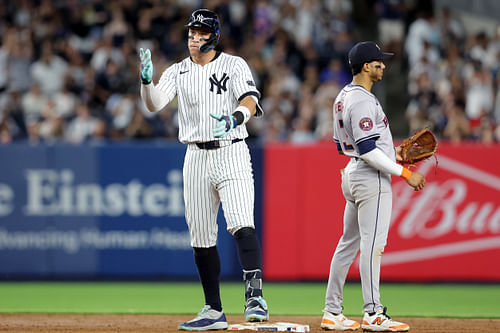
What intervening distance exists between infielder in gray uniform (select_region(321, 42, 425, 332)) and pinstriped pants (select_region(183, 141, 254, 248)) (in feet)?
2.63

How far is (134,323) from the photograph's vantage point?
23.0 ft

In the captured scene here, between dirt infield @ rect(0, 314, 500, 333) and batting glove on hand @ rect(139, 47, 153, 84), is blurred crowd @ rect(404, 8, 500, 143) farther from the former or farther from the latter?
batting glove on hand @ rect(139, 47, 153, 84)

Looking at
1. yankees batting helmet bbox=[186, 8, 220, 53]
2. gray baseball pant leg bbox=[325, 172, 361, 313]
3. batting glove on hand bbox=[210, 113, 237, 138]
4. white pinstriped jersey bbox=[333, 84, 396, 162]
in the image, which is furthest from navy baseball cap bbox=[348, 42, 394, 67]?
batting glove on hand bbox=[210, 113, 237, 138]

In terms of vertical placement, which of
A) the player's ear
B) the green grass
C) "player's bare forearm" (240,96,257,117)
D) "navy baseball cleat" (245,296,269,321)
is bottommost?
the green grass

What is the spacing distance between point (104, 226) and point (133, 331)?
4590 millimetres

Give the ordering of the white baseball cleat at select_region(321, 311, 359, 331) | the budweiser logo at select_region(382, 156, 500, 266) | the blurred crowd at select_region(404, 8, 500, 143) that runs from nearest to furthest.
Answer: the white baseball cleat at select_region(321, 311, 359, 331)
the budweiser logo at select_region(382, 156, 500, 266)
the blurred crowd at select_region(404, 8, 500, 143)

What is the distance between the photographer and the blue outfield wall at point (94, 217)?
10.8m

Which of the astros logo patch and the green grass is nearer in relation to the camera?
the astros logo patch

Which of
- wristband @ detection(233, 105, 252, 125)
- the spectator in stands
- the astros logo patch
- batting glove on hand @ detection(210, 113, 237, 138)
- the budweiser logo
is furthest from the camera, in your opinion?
the spectator in stands

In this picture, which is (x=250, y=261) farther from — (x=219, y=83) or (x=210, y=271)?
(x=219, y=83)

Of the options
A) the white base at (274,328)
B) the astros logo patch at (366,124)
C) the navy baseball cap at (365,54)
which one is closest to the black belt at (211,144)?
the astros logo patch at (366,124)

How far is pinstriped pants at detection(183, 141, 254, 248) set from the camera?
6.20 m

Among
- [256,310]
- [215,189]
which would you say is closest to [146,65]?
[215,189]

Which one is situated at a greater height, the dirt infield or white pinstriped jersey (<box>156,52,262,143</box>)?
white pinstriped jersey (<box>156,52,262,143</box>)
